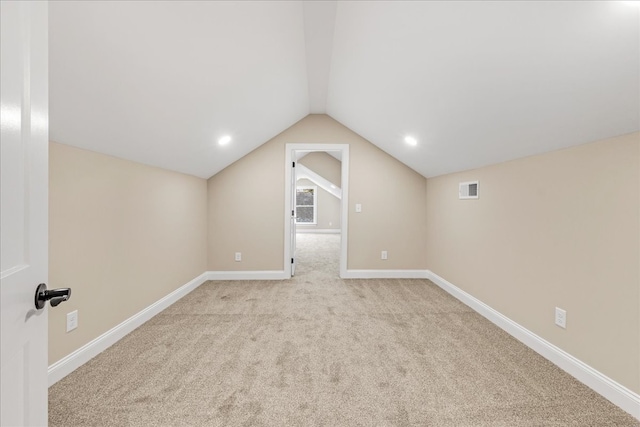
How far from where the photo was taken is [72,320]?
72.2 inches

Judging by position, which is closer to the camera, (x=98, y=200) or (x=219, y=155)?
(x=98, y=200)

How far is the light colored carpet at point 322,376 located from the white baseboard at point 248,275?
1.13 metres

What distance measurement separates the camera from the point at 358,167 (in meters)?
4.18

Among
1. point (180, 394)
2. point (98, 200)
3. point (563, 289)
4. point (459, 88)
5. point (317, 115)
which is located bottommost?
point (180, 394)

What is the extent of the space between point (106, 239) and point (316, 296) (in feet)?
7.21

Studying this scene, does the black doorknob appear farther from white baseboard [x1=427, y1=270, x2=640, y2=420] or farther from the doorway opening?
the doorway opening

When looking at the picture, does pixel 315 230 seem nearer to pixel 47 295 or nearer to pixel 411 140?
pixel 411 140

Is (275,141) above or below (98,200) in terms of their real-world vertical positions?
above

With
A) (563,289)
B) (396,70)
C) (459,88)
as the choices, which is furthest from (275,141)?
(563,289)

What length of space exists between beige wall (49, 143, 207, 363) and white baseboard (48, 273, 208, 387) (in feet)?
0.13

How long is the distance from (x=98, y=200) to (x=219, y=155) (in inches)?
64.1

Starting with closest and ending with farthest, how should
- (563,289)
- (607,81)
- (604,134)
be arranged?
(607,81) → (604,134) → (563,289)

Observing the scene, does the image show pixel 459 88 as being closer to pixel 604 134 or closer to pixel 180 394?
pixel 604 134

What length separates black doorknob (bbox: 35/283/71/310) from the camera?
2.41ft
